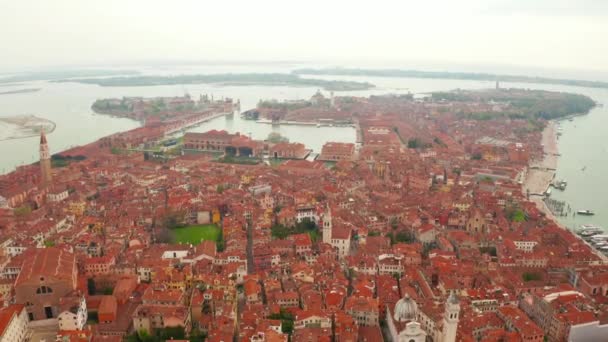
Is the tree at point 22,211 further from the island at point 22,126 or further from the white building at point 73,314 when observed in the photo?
the island at point 22,126

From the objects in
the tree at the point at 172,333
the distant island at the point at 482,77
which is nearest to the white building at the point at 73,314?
the tree at the point at 172,333

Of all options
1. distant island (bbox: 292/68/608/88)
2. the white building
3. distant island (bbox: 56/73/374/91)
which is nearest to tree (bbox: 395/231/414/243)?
the white building

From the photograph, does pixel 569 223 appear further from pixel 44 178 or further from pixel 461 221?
pixel 44 178

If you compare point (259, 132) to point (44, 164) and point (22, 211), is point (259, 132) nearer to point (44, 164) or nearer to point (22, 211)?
point (44, 164)

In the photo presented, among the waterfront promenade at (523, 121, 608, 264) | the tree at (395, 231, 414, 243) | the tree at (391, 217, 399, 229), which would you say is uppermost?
the waterfront promenade at (523, 121, 608, 264)

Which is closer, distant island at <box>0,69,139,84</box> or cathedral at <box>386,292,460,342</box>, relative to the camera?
cathedral at <box>386,292,460,342</box>

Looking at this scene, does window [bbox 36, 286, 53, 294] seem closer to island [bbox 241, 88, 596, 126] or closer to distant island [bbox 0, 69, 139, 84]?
island [bbox 241, 88, 596, 126]

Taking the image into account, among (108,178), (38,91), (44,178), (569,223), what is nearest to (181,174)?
(108,178)

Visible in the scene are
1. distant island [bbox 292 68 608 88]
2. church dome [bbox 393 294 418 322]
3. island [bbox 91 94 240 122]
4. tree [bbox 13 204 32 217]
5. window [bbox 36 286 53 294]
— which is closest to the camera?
church dome [bbox 393 294 418 322]
